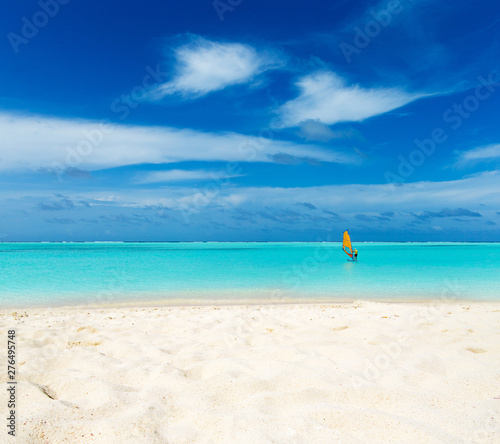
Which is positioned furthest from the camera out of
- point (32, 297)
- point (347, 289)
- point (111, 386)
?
point (347, 289)

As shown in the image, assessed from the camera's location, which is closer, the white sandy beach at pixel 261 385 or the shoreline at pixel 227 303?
the white sandy beach at pixel 261 385

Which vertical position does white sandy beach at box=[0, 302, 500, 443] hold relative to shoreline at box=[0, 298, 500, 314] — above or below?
above

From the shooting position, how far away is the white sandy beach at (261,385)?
2.77m

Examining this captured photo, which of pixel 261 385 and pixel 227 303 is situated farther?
pixel 227 303

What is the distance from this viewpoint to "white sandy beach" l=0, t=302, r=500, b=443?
2773 millimetres

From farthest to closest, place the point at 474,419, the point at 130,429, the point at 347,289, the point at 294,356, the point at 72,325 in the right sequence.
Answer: the point at 347,289 → the point at 72,325 → the point at 294,356 → the point at 474,419 → the point at 130,429

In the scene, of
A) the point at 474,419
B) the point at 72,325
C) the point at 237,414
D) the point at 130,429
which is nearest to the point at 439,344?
the point at 474,419

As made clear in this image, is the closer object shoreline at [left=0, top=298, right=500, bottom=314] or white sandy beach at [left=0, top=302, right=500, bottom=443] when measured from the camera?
white sandy beach at [left=0, top=302, right=500, bottom=443]

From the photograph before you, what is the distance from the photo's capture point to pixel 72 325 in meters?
6.77

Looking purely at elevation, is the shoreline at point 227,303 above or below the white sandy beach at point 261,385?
below

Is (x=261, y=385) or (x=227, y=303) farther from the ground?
(x=261, y=385)

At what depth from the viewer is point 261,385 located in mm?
3617

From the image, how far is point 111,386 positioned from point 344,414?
97.0 inches

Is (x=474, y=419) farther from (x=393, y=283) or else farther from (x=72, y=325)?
(x=393, y=283)
